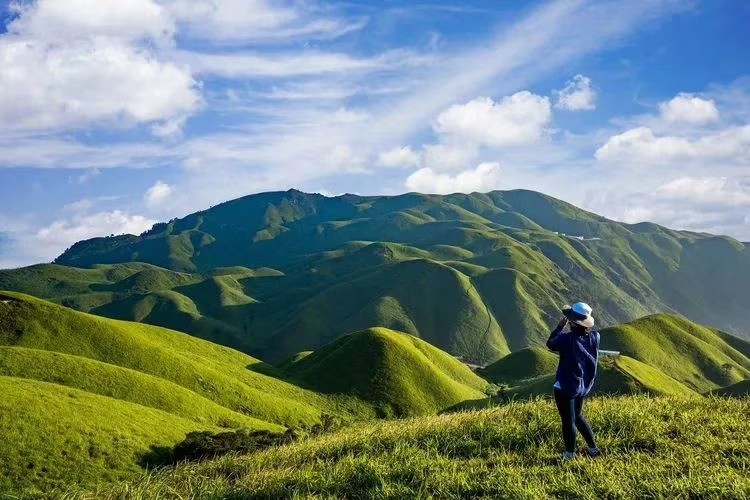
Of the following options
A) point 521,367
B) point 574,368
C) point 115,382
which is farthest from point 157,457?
point 521,367

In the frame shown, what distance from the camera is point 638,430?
1377cm

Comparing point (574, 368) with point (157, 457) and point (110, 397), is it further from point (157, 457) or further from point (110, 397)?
point (110, 397)

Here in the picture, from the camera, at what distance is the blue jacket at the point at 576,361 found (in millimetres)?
13680

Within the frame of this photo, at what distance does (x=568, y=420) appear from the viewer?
13.3 meters

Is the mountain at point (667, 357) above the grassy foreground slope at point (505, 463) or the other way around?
the other way around

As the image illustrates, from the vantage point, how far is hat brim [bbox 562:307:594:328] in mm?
14097

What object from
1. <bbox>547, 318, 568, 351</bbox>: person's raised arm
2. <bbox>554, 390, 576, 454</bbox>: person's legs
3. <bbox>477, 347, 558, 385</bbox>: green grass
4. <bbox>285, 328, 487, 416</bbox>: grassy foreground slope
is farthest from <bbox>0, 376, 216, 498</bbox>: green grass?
<bbox>477, 347, 558, 385</bbox>: green grass

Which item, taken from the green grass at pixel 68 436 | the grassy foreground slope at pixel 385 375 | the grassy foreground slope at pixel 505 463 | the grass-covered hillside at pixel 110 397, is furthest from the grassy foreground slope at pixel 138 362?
the grassy foreground slope at pixel 505 463

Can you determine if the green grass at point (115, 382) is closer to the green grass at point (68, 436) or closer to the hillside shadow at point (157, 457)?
the green grass at point (68, 436)

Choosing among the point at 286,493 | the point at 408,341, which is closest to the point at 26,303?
the point at 408,341

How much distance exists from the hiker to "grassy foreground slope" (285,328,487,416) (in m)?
93.4

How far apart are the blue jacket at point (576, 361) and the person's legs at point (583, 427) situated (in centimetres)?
22

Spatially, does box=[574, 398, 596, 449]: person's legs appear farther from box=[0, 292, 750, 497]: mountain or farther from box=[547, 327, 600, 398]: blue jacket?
box=[0, 292, 750, 497]: mountain

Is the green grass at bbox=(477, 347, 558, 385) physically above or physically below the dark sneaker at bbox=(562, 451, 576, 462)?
below
